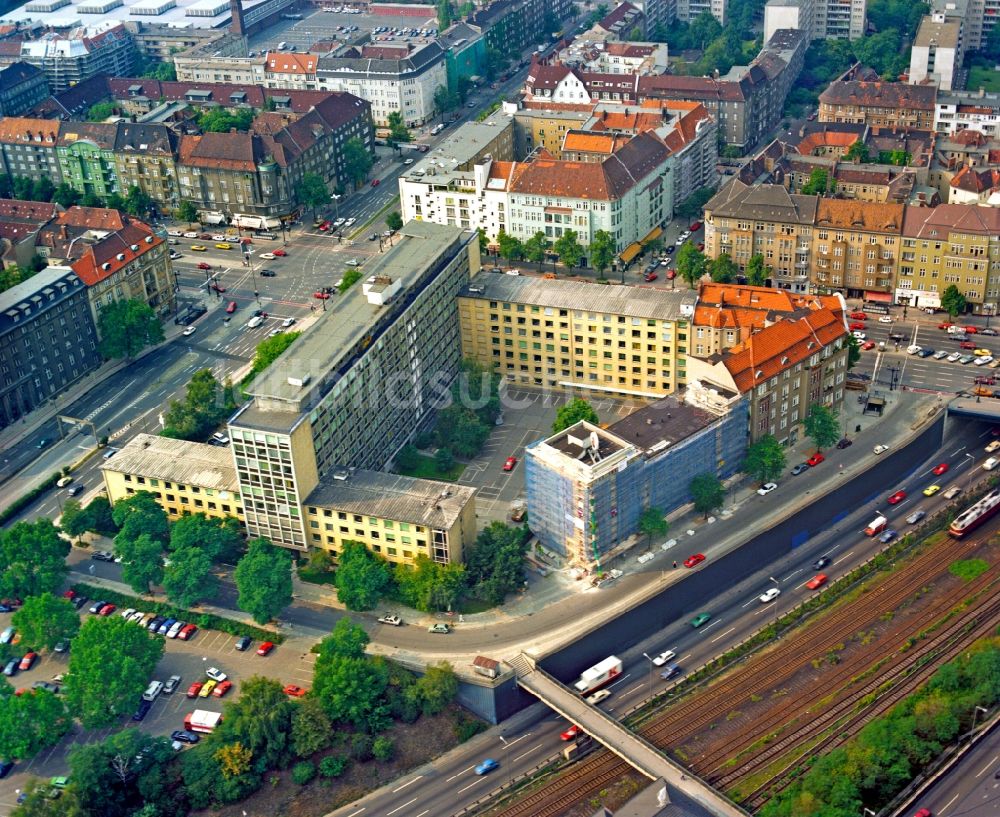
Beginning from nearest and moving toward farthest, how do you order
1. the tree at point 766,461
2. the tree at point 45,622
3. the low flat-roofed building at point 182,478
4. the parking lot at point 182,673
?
the parking lot at point 182,673
the tree at point 45,622
the low flat-roofed building at point 182,478
the tree at point 766,461

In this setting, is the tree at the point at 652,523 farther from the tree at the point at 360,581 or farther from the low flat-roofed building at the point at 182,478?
the low flat-roofed building at the point at 182,478

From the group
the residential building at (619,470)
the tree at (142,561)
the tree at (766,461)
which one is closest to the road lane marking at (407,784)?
the residential building at (619,470)

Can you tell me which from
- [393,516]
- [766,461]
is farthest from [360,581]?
[766,461]

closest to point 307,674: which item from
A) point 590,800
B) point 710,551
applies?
point 590,800

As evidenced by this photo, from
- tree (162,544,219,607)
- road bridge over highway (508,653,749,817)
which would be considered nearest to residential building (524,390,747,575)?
road bridge over highway (508,653,749,817)

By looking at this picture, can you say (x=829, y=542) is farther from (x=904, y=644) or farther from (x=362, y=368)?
(x=362, y=368)

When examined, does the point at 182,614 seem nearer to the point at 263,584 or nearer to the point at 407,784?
the point at 263,584
